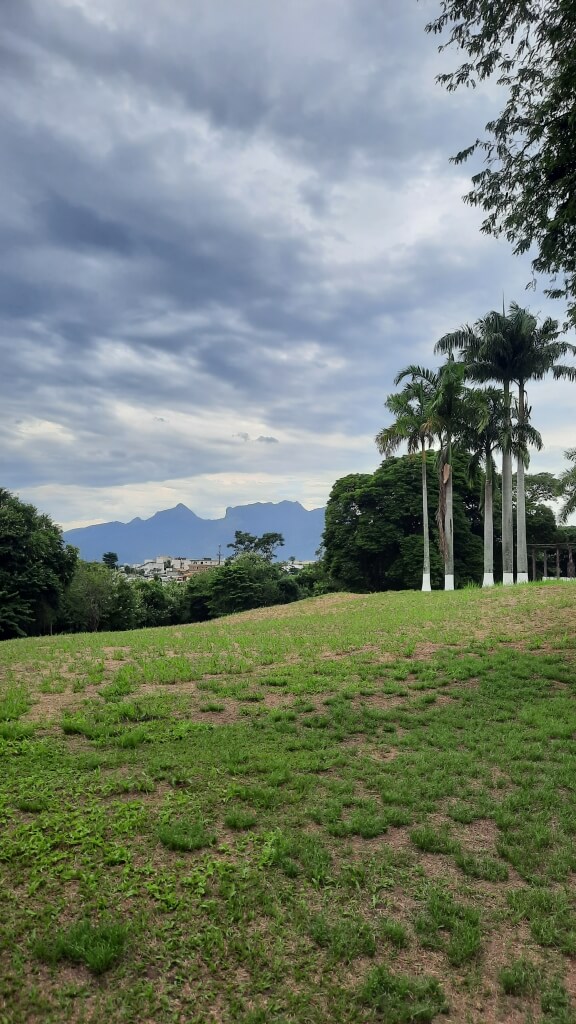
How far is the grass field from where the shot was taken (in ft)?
10.0

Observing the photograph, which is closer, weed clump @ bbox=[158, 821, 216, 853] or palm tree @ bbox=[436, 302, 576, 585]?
weed clump @ bbox=[158, 821, 216, 853]

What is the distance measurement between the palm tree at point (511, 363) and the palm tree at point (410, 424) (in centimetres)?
278

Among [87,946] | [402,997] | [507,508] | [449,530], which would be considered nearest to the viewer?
[402,997]

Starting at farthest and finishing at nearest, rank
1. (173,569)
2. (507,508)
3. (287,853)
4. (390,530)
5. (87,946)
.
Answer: (173,569), (390,530), (507,508), (287,853), (87,946)

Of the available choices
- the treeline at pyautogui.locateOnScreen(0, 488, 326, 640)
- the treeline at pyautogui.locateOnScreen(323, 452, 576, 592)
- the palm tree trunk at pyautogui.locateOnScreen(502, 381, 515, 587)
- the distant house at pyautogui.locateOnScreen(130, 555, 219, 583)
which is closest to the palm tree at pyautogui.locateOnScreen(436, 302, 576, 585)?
the palm tree trunk at pyautogui.locateOnScreen(502, 381, 515, 587)

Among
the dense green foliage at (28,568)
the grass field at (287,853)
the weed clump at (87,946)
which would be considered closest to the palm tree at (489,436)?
the grass field at (287,853)

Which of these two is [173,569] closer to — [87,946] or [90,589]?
[90,589]

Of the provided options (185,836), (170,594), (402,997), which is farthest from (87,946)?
(170,594)

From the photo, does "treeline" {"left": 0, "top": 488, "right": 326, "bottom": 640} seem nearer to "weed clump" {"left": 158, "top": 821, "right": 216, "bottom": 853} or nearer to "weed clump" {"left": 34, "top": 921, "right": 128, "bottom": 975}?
"weed clump" {"left": 158, "top": 821, "right": 216, "bottom": 853}

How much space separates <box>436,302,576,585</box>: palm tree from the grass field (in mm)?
18481

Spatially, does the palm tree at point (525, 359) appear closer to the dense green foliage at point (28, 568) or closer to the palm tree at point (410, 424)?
the palm tree at point (410, 424)

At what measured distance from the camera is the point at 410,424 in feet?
91.7

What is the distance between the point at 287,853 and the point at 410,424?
25.6 metres

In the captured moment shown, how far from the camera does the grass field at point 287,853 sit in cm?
305
